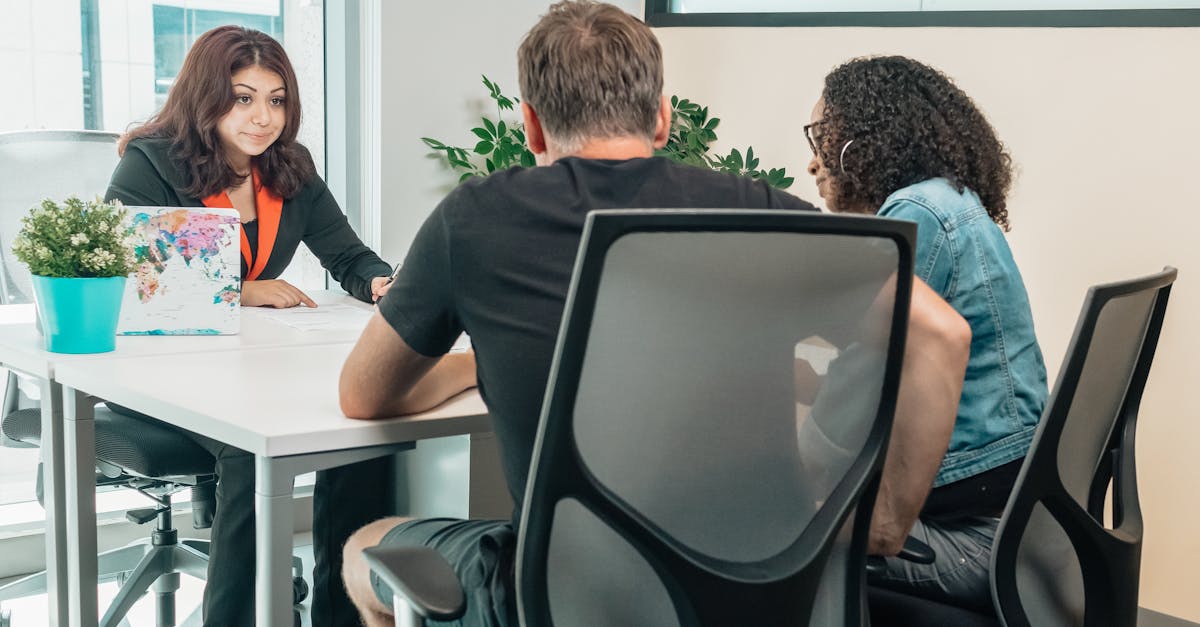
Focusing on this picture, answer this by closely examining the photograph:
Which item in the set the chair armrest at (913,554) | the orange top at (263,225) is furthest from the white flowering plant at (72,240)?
the chair armrest at (913,554)

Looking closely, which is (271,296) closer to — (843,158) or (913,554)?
(843,158)

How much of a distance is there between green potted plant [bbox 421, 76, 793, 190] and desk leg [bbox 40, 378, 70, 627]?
169 cm

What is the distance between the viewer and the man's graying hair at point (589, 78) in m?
1.39

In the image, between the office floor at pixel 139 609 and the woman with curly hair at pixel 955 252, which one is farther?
the office floor at pixel 139 609

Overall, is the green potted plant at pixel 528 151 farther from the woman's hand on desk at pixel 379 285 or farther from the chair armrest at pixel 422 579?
the chair armrest at pixel 422 579

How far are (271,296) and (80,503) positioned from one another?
0.73m

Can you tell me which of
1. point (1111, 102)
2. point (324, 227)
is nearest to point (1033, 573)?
point (1111, 102)

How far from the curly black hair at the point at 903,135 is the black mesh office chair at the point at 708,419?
2.14 feet

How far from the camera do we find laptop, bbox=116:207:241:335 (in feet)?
6.75

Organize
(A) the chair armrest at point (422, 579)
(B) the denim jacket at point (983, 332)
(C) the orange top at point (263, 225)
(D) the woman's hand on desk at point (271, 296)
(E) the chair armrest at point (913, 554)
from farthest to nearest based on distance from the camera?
(C) the orange top at point (263, 225) < (D) the woman's hand on desk at point (271, 296) < (B) the denim jacket at point (983, 332) < (E) the chair armrest at point (913, 554) < (A) the chair armrest at point (422, 579)

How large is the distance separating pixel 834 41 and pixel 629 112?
2.11 meters

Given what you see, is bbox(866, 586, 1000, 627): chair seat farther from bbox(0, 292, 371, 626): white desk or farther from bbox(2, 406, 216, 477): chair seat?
bbox(2, 406, 216, 477): chair seat

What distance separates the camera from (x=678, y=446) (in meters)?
1.11

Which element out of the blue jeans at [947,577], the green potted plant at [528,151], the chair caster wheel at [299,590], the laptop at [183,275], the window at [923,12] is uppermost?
the window at [923,12]
